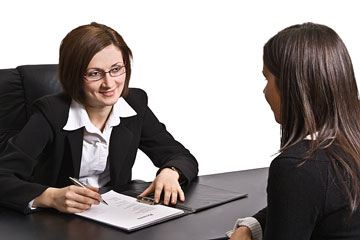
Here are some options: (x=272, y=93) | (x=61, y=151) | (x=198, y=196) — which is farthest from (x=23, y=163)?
(x=272, y=93)

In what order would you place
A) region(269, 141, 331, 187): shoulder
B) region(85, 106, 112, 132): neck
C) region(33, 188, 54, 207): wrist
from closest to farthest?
1. region(269, 141, 331, 187): shoulder
2. region(33, 188, 54, 207): wrist
3. region(85, 106, 112, 132): neck

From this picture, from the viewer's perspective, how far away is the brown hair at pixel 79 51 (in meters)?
2.39

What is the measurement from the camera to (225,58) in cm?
469

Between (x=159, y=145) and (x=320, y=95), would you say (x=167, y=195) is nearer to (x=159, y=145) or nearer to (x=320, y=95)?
(x=159, y=145)

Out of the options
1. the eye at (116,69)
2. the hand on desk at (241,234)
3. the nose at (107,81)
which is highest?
the eye at (116,69)

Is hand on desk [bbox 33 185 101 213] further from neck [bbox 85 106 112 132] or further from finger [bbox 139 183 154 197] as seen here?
neck [bbox 85 106 112 132]

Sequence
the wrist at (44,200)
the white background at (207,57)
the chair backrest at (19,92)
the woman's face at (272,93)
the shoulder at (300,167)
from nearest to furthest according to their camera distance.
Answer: the shoulder at (300,167)
the woman's face at (272,93)
the wrist at (44,200)
the chair backrest at (19,92)
the white background at (207,57)

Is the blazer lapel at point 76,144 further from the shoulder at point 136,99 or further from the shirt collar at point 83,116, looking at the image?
the shoulder at point 136,99

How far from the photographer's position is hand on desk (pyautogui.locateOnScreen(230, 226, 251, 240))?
1795 mm

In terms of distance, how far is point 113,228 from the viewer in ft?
6.27

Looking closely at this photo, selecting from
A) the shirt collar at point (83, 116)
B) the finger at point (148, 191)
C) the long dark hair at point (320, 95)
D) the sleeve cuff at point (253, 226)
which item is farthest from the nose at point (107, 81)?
the long dark hair at point (320, 95)

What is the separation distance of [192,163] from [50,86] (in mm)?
712

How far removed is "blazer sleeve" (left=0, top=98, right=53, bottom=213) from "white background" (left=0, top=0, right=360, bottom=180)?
1601 mm

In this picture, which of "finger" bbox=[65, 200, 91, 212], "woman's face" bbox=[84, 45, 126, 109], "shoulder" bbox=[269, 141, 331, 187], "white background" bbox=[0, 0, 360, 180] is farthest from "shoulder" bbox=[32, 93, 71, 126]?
"white background" bbox=[0, 0, 360, 180]
